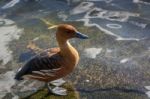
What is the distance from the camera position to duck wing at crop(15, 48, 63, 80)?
591cm

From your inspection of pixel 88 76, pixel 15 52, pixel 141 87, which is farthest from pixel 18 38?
pixel 141 87

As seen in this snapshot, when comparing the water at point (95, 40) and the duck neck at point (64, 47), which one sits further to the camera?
the water at point (95, 40)

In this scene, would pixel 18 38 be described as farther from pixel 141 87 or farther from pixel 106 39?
pixel 141 87

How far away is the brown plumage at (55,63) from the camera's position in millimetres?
5910

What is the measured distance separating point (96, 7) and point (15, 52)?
8.80 ft

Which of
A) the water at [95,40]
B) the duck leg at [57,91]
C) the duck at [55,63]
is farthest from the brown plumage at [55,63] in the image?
the water at [95,40]

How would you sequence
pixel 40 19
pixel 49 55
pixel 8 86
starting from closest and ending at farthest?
pixel 49 55
pixel 8 86
pixel 40 19

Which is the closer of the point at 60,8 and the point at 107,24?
the point at 107,24

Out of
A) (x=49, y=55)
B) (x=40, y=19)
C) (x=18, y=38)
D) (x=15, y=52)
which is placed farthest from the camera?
(x=40, y=19)

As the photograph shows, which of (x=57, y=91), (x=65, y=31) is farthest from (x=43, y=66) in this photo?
(x=65, y=31)

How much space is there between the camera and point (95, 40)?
787 cm

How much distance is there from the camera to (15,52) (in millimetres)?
7641

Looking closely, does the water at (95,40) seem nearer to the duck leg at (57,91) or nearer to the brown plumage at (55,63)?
the duck leg at (57,91)

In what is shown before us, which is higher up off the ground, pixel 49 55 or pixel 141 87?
pixel 49 55
